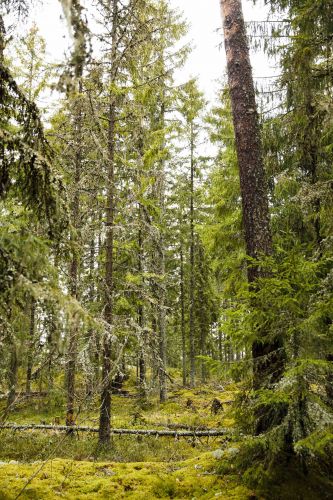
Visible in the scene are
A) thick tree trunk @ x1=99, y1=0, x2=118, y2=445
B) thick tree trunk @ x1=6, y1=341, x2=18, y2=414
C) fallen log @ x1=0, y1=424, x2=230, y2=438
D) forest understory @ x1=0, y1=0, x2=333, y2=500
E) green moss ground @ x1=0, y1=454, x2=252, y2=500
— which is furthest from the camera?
fallen log @ x1=0, y1=424, x2=230, y2=438

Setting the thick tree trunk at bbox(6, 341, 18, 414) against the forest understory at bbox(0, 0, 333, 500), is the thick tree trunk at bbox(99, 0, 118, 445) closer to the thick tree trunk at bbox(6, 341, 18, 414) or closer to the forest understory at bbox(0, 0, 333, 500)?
the forest understory at bbox(0, 0, 333, 500)

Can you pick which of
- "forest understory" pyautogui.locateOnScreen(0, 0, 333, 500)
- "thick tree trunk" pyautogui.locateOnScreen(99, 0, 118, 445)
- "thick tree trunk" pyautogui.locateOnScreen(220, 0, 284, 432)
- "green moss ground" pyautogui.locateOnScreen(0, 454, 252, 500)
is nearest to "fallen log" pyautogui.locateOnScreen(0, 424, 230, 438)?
"forest understory" pyautogui.locateOnScreen(0, 0, 333, 500)

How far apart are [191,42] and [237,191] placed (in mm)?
7204

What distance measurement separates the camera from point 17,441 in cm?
1034

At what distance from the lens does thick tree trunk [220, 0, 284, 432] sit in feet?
18.0

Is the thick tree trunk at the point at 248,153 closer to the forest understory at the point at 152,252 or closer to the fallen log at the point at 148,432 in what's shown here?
the forest understory at the point at 152,252

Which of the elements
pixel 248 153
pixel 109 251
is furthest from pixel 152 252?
pixel 248 153

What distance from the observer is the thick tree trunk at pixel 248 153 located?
216 inches

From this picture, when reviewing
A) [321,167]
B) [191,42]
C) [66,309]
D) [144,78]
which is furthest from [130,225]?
[191,42]

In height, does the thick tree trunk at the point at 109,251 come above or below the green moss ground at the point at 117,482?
above

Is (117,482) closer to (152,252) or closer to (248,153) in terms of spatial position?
(248,153)

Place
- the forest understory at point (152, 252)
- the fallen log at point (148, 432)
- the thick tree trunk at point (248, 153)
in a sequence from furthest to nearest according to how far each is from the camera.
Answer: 1. the fallen log at point (148, 432)
2. the thick tree trunk at point (248, 153)
3. the forest understory at point (152, 252)

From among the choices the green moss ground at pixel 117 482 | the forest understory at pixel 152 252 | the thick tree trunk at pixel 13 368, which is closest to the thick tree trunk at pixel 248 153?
the forest understory at pixel 152 252

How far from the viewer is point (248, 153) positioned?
20.0ft
